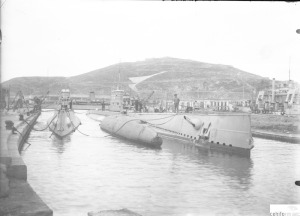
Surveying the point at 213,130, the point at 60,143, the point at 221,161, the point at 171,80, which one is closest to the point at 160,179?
the point at 221,161

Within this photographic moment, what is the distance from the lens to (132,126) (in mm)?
19484

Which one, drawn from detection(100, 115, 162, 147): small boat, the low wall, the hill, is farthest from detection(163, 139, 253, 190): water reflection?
the hill

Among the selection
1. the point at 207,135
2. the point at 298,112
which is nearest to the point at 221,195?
the point at 207,135

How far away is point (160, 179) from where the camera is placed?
34.3 ft

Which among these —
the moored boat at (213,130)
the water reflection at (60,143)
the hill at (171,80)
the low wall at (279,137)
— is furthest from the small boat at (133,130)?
the hill at (171,80)

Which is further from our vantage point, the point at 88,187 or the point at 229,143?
the point at 229,143

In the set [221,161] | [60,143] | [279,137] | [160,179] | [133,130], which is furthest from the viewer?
[279,137]

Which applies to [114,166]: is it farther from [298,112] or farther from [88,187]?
[298,112]

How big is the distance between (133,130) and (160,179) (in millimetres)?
8511

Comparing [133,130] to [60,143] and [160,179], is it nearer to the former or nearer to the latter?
[60,143]

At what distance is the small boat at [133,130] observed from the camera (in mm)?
16953

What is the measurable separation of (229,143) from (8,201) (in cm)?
1160

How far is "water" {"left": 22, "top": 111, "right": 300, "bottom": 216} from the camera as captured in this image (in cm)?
785

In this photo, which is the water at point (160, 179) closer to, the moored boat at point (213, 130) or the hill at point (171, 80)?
the moored boat at point (213, 130)
